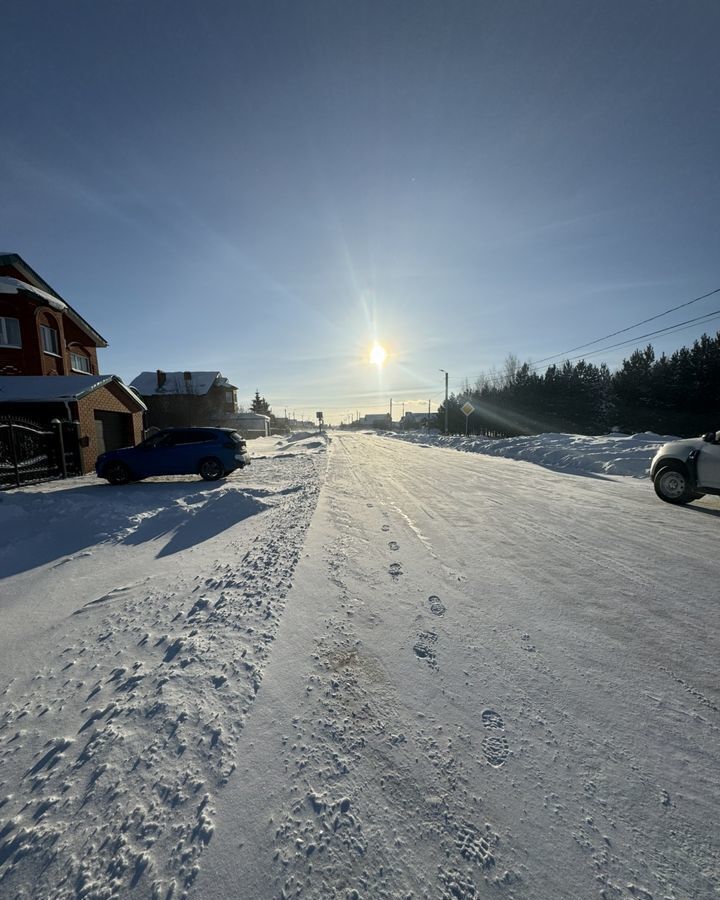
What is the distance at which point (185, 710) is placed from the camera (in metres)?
2.45

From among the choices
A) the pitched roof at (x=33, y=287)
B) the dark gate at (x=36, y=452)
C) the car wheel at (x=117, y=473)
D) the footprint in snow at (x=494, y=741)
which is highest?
the pitched roof at (x=33, y=287)

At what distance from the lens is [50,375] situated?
16969 millimetres

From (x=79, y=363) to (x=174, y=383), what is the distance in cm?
2366

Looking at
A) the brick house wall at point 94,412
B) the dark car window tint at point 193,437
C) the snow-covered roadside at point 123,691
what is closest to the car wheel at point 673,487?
the snow-covered roadside at point 123,691

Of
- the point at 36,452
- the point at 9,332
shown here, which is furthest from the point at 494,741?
the point at 9,332

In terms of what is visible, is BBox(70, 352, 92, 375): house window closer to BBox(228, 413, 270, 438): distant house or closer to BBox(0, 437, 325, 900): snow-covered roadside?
BBox(0, 437, 325, 900): snow-covered roadside

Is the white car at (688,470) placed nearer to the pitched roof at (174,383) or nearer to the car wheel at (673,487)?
the car wheel at (673,487)

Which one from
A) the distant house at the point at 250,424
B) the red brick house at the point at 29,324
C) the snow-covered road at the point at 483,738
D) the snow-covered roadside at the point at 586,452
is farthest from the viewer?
the distant house at the point at 250,424

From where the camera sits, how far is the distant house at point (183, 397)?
4064 centimetres

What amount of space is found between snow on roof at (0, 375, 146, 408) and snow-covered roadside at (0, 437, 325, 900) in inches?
359

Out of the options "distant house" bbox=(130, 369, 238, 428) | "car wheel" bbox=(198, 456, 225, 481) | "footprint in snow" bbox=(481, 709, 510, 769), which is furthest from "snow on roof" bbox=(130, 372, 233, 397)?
"footprint in snow" bbox=(481, 709, 510, 769)

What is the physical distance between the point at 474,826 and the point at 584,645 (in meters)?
1.96

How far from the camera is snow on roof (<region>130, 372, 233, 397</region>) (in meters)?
44.0

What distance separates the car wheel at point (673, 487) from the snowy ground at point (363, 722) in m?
3.18
